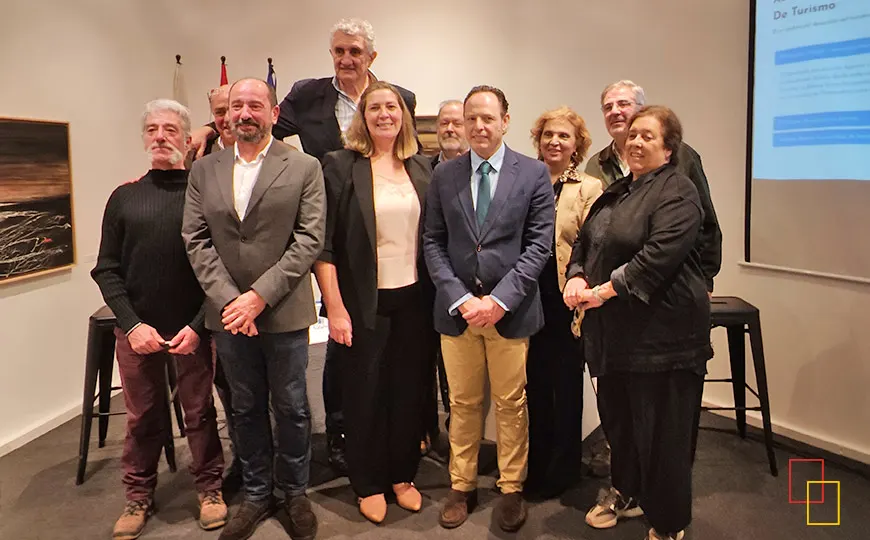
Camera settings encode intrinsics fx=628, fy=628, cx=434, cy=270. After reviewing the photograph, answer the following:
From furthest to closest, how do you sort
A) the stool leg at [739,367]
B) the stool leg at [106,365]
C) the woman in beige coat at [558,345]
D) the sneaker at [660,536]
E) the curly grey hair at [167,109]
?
1. the stool leg at [739,367]
2. the stool leg at [106,365]
3. the woman in beige coat at [558,345]
4. the curly grey hair at [167,109]
5. the sneaker at [660,536]

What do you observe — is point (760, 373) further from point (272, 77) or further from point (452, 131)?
point (272, 77)

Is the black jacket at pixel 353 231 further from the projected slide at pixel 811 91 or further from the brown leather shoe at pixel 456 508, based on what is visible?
the projected slide at pixel 811 91

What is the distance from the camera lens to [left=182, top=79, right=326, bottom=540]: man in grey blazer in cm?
227

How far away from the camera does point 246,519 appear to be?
8.22ft

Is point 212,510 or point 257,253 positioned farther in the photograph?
point 212,510

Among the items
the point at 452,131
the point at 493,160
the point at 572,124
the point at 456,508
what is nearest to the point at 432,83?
the point at 452,131

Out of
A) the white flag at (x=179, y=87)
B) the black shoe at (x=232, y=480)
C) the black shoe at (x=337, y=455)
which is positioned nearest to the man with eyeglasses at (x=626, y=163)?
the black shoe at (x=337, y=455)

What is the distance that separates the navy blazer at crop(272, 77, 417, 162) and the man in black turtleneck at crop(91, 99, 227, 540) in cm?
62

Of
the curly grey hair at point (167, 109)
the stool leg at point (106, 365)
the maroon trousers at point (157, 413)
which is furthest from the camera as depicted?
the stool leg at point (106, 365)

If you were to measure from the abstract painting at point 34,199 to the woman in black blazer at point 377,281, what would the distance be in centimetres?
192

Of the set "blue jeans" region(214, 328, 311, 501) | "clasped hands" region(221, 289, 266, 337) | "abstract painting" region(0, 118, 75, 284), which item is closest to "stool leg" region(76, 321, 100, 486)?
"abstract painting" region(0, 118, 75, 284)

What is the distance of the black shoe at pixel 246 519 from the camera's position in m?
2.46

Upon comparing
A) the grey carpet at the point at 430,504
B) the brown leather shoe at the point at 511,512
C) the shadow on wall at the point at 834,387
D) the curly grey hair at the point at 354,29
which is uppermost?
the curly grey hair at the point at 354,29

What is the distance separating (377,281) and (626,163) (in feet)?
4.04
